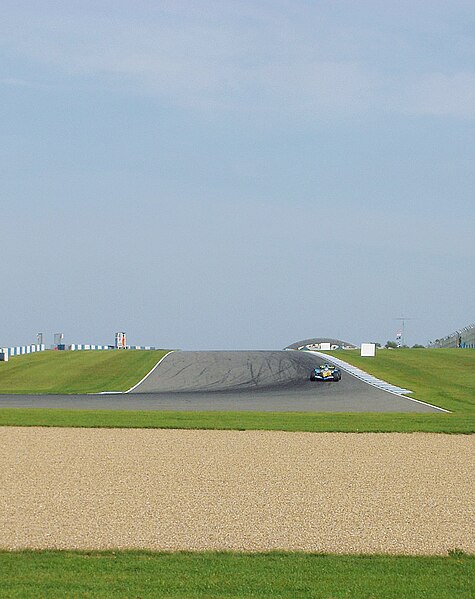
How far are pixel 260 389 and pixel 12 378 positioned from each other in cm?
1592

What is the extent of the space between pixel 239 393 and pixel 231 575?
3257 cm

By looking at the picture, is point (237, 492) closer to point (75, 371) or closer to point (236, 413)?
point (236, 413)

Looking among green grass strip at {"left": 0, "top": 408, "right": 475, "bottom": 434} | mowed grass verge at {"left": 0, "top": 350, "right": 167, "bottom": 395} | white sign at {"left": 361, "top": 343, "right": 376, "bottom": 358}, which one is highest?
white sign at {"left": 361, "top": 343, "right": 376, "bottom": 358}

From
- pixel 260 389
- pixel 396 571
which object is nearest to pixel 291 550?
pixel 396 571

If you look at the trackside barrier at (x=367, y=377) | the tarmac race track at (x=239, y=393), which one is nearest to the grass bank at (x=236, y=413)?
the trackside barrier at (x=367, y=377)

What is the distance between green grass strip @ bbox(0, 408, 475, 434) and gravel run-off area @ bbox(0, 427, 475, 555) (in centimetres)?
160

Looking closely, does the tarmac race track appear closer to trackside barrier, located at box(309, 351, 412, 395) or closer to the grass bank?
trackside barrier, located at box(309, 351, 412, 395)

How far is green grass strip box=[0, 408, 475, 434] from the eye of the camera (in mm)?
26797

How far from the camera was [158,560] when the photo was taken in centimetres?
1155

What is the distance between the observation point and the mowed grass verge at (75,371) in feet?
161

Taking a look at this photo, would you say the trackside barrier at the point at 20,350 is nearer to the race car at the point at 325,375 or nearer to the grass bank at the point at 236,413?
the grass bank at the point at 236,413

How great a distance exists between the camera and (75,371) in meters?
58.1

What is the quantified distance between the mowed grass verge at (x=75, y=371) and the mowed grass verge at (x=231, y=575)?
33812 mm

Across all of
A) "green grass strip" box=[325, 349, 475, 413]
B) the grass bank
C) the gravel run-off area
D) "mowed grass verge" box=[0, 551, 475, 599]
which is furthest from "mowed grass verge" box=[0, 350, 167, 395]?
"mowed grass verge" box=[0, 551, 475, 599]
